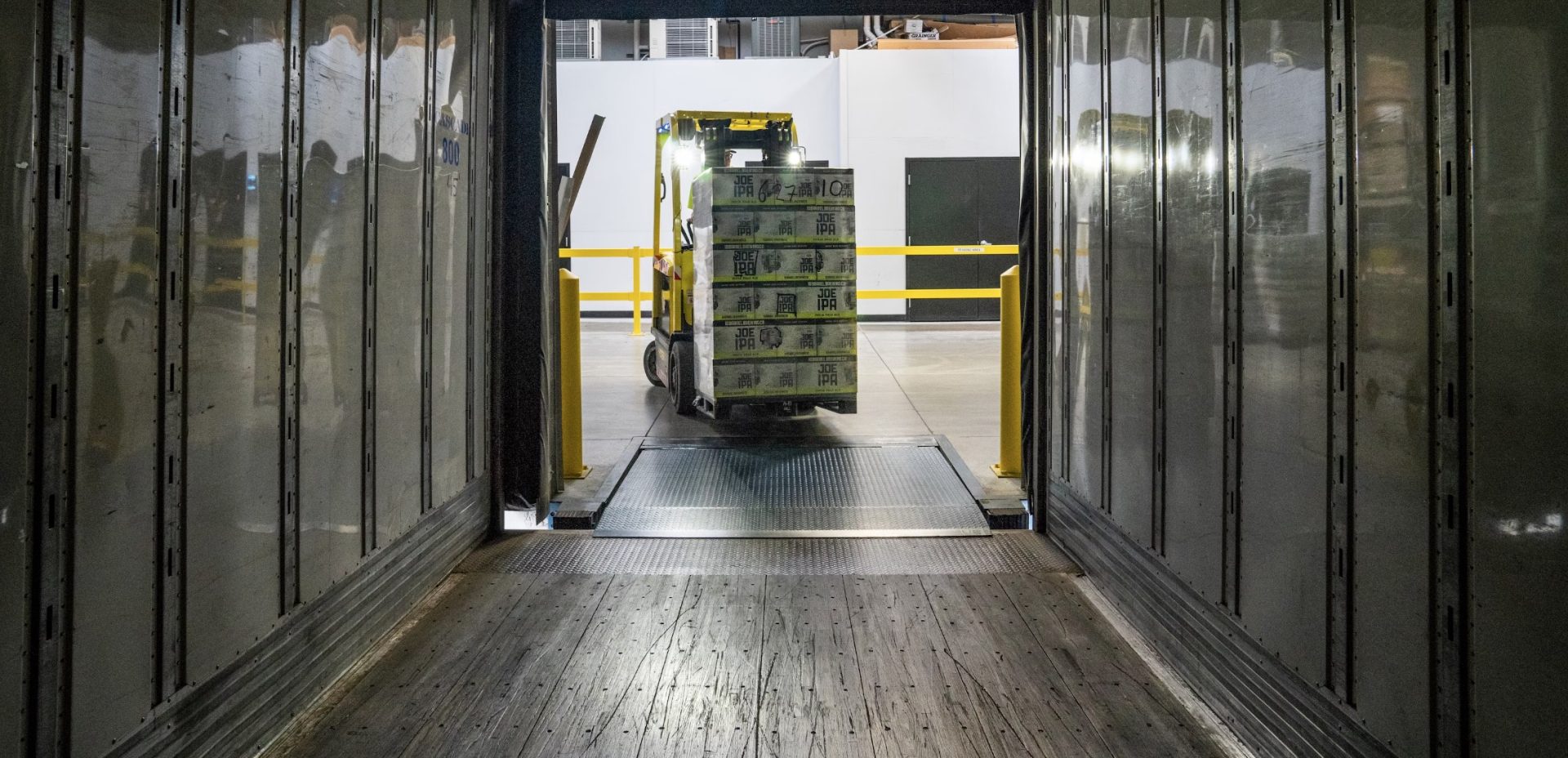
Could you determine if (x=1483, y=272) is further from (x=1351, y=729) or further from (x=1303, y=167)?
(x=1351, y=729)

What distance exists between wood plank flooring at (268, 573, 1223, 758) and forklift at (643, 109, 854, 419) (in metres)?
4.84

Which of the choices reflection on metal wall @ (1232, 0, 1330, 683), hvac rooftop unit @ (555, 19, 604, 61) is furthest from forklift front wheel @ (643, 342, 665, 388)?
hvac rooftop unit @ (555, 19, 604, 61)

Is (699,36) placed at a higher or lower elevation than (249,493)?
higher

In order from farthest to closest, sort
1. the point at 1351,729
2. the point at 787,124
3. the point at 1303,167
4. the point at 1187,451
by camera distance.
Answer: the point at 787,124, the point at 1187,451, the point at 1303,167, the point at 1351,729

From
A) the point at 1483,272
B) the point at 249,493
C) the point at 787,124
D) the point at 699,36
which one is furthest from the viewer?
the point at 699,36

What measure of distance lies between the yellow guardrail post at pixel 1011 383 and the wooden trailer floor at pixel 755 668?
181cm

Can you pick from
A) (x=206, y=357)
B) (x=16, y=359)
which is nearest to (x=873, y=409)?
(x=206, y=357)

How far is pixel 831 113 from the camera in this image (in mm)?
19156

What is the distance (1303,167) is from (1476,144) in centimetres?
71

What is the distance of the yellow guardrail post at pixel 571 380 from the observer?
666 centimetres

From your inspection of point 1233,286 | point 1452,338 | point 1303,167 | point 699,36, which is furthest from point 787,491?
point 699,36

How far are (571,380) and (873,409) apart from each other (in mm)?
3830

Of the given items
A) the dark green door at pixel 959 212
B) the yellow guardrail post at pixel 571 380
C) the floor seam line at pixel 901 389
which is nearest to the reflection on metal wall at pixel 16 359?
the yellow guardrail post at pixel 571 380

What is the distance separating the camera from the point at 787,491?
668 centimetres
